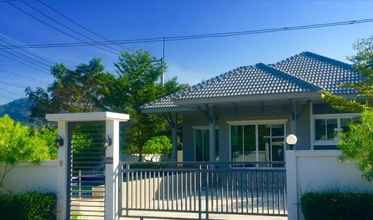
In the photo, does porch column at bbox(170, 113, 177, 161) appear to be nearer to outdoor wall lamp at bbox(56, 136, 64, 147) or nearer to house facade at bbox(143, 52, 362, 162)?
house facade at bbox(143, 52, 362, 162)

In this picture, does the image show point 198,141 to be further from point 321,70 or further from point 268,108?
point 321,70

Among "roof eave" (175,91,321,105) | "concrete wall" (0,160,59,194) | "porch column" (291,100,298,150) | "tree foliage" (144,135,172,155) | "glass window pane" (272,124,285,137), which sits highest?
"roof eave" (175,91,321,105)

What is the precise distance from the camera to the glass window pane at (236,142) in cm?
2138

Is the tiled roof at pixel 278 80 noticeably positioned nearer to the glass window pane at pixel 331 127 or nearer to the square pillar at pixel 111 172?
the glass window pane at pixel 331 127

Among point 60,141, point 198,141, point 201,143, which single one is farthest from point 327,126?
point 60,141

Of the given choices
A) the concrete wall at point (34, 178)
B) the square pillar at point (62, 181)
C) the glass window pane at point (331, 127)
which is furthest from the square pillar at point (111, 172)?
the glass window pane at point (331, 127)

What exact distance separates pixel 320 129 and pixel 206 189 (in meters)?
11.1

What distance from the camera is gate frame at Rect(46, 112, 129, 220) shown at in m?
10.8

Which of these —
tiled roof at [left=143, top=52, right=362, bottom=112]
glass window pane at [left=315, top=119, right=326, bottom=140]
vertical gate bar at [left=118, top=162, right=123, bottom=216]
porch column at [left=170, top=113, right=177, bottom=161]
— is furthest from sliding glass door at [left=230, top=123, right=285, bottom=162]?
vertical gate bar at [left=118, top=162, right=123, bottom=216]

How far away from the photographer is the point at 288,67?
2311cm

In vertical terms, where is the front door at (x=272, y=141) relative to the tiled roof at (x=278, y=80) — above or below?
below

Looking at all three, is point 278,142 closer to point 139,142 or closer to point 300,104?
point 300,104

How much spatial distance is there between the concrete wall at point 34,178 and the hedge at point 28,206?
0.40 meters

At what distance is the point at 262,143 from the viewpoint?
20.9 m
